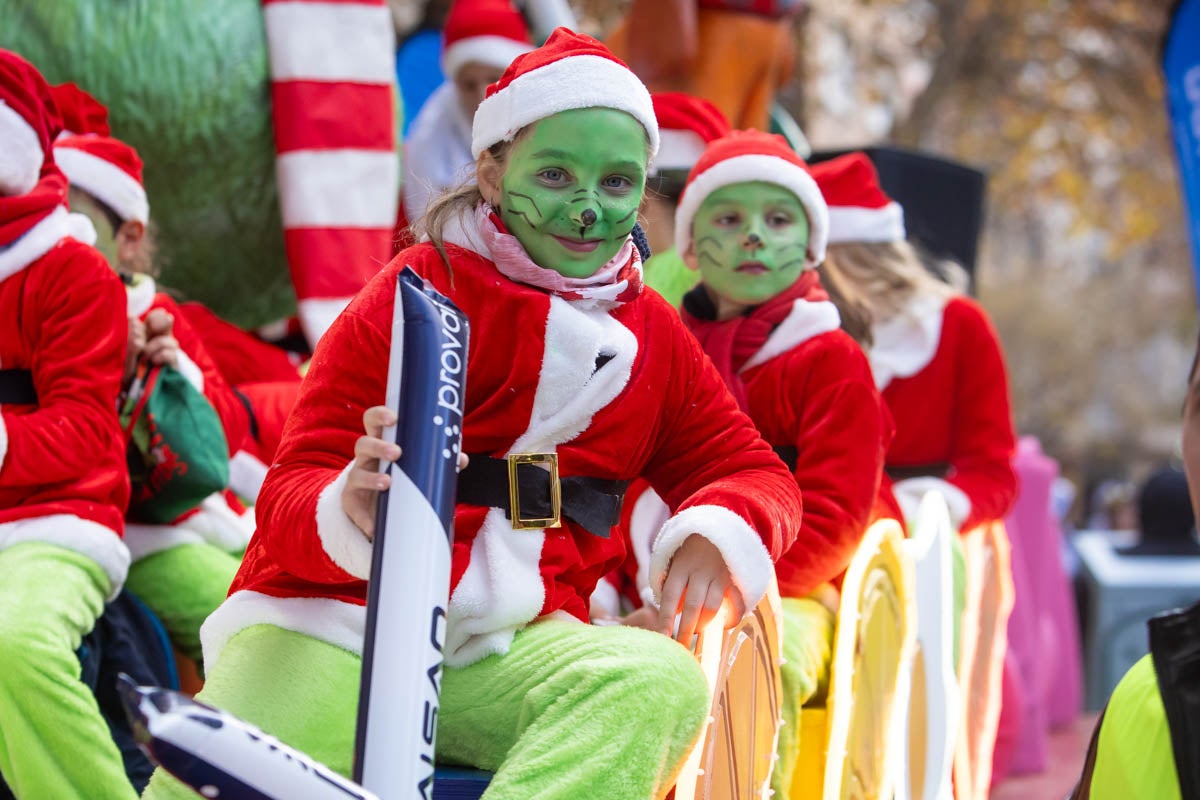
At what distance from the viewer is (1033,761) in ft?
19.0

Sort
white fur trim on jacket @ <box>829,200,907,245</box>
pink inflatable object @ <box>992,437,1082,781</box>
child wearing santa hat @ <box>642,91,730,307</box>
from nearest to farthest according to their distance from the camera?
child wearing santa hat @ <box>642,91,730,307</box>, white fur trim on jacket @ <box>829,200,907,245</box>, pink inflatable object @ <box>992,437,1082,781</box>

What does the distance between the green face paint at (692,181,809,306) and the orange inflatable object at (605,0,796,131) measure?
2571mm

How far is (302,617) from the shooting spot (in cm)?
208

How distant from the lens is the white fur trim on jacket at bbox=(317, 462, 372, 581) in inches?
74.3

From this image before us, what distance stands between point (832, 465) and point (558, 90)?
1.05m

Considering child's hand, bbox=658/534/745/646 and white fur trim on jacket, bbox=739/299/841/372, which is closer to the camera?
child's hand, bbox=658/534/745/646

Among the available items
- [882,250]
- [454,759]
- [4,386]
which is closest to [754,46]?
[882,250]

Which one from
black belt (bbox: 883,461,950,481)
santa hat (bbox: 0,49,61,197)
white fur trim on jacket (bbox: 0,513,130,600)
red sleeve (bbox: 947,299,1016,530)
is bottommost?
black belt (bbox: 883,461,950,481)

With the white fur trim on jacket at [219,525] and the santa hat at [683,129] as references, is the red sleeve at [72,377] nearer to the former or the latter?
the white fur trim on jacket at [219,525]

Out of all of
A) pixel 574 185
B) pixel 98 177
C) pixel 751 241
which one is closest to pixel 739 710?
pixel 574 185

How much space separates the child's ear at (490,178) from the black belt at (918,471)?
233 centimetres

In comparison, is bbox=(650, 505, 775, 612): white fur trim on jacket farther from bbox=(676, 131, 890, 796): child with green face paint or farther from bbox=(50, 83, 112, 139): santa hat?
bbox=(50, 83, 112, 139): santa hat

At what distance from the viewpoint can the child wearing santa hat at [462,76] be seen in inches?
184

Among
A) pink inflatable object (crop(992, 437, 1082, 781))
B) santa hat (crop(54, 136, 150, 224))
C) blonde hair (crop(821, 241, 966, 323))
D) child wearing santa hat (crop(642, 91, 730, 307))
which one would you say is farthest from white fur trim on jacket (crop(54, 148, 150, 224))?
pink inflatable object (crop(992, 437, 1082, 781))
